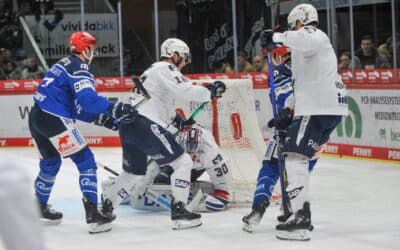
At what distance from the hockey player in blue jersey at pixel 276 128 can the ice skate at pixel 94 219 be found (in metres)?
0.88

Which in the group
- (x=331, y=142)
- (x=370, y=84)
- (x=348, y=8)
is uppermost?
(x=348, y=8)

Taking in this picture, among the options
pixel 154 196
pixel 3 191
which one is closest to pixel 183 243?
pixel 154 196

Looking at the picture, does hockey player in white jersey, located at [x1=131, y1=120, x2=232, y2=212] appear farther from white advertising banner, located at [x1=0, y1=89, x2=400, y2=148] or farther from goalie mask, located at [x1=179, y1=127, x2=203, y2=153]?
white advertising banner, located at [x1=0, y1=89, x2=400, y2=148]

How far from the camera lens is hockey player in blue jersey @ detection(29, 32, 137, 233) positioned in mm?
4934

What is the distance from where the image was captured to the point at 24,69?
41.8ft

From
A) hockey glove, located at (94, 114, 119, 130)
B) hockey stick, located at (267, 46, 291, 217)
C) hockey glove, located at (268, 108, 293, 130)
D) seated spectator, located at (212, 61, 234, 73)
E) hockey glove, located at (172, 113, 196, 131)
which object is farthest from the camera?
seated spectator, located at (212, 61, 234, 73)

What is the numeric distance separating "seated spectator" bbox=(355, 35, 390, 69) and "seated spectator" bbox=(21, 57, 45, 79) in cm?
493

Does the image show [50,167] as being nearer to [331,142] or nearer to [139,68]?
[331,142]

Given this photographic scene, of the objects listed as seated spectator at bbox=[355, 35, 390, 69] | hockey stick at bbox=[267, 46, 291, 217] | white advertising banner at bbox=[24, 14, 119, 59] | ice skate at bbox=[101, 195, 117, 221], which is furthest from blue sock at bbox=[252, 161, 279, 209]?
white advertising banner at bbox=[24, 14, 119, 59]

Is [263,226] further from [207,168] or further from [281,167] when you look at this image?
[207,168]

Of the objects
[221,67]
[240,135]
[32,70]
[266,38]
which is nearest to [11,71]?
[32,70]

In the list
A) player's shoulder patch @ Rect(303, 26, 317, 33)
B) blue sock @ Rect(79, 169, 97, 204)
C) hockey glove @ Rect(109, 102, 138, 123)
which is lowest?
blue sock @ Rect(79, 169, 97, 204)

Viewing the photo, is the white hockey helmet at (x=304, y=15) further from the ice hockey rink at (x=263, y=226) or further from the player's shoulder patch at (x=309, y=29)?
the ice hockey rink at (x=263, y=226)

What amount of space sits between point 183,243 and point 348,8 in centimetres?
718
